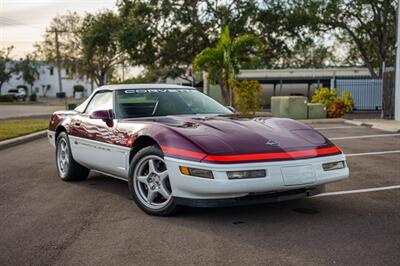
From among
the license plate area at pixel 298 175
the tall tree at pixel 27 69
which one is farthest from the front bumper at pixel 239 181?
the tall tree at pixel 27 69

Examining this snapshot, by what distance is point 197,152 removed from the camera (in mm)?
4621

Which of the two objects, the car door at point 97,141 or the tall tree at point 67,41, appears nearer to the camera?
the car door at point 97,141

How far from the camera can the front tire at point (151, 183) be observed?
4988 mm

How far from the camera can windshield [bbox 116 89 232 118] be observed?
6.07 m

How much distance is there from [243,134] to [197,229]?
40.4 inches

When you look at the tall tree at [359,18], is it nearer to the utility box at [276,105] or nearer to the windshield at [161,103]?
the utility box at [276,105]

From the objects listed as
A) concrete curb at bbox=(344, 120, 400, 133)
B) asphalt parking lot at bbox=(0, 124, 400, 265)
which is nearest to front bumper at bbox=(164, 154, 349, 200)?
asphalt parking lot at bbox=(0, 124, 400, 265)

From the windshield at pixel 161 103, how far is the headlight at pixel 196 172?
1.47 meters

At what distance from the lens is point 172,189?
4.80m

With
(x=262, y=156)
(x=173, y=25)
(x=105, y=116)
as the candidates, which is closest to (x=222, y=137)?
(x=262, y=156)

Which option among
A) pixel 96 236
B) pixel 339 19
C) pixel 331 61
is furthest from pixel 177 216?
pixel 331 61

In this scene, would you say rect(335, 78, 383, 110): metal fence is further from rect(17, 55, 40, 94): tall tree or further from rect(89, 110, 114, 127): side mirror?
rect(17, 55, 40, 94): tall tree

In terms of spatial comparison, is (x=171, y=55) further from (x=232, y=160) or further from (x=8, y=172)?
(x=232, y=160)

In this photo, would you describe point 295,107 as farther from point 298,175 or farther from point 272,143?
point 298,175
